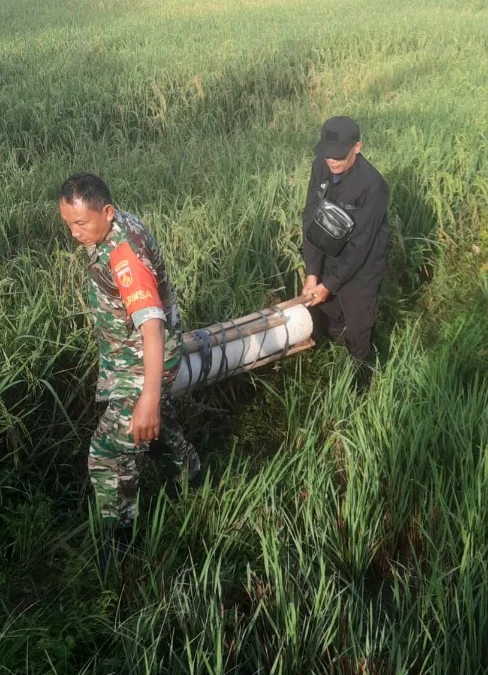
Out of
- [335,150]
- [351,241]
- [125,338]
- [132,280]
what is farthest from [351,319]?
[132,280]

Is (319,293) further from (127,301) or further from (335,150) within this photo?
(127,301)

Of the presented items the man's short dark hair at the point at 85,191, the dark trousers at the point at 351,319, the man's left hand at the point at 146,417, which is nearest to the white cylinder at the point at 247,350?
the dark trousers at the point at 351,319

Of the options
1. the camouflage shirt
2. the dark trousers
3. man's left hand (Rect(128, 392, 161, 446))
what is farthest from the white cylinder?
man's left hand (Rect(128, 392, 161, 446))

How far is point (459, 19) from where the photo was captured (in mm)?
10508

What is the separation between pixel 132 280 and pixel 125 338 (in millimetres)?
283

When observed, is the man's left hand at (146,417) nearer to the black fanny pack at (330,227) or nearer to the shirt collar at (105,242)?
the shirt collar at (105,242)

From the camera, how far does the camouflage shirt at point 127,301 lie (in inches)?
75.1

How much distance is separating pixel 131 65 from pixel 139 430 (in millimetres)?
6584

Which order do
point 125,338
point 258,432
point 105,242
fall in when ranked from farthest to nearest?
point 258,432, point 125,338, point 105,242

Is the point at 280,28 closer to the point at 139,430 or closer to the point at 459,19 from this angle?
the point at 459,19

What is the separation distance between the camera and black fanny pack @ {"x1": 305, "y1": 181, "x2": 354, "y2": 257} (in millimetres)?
2969

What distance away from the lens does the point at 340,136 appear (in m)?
2.80

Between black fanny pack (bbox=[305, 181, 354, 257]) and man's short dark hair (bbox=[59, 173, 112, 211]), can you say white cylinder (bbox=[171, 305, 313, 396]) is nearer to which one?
black fanny pack (bbox=[305, 181, 354, 257])

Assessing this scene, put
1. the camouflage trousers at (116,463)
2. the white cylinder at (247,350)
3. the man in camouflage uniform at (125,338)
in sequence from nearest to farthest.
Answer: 1. the man in camouflage uniform at (125,338)
2. the camouflage trousers at (116,463)
3. the white cylinder at (247,350)
